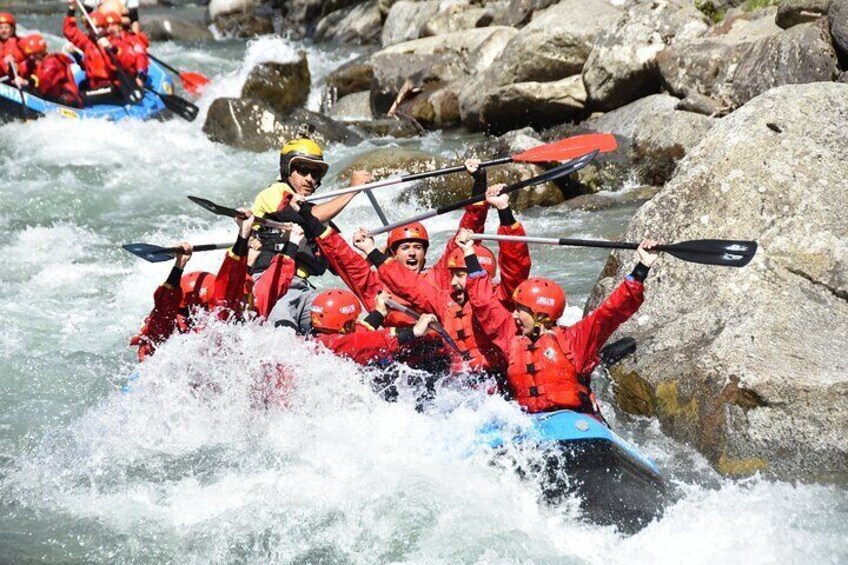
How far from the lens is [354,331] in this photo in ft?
19.1

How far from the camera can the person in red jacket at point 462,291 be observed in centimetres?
563

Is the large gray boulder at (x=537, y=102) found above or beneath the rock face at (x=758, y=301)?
beneath

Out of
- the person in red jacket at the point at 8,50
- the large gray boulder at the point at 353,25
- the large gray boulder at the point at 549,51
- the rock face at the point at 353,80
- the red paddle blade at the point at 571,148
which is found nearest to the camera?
the red paddle blade at the point at 571,148

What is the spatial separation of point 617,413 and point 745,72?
5.78 m

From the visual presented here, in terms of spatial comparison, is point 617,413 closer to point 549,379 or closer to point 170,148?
point 549,379

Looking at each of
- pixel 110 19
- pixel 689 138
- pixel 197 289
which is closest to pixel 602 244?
pixel 197 289

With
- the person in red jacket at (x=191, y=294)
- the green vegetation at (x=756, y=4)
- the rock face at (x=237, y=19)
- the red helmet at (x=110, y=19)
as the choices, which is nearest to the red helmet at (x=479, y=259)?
the person in red jacket at (x=191, y=294)

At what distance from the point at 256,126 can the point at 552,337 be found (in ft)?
27.5

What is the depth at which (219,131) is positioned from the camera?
13.0 m

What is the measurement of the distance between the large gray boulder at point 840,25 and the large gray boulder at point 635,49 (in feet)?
6.72

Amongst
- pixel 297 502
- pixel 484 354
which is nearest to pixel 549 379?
pixel 484 354

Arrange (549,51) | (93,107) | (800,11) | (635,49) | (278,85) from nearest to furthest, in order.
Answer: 1. (800,11)
2. (635,49)
3. (549,51)
4. (93,107)
5. (278,85)

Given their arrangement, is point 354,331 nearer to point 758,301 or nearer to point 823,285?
point 758,301

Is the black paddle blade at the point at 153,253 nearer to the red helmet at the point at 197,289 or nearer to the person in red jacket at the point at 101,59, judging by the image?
the red helmet at the point at 197,289
